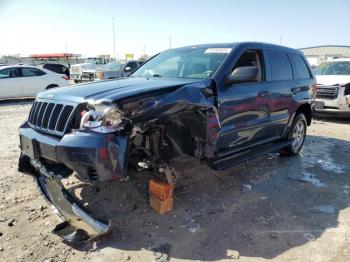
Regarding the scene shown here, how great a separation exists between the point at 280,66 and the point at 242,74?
1.79 m

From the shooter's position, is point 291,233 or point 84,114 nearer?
point 84,114

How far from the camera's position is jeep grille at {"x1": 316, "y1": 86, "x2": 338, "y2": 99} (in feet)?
35.2

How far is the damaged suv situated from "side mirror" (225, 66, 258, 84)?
13 millimetres

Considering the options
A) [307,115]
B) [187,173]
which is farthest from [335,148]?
[187,173]

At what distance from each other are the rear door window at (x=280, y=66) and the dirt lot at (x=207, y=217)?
1540 mm

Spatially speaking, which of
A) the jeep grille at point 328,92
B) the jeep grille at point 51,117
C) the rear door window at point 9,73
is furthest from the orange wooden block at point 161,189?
the rear door window at point 9,73

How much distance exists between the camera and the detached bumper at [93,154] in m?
3.28

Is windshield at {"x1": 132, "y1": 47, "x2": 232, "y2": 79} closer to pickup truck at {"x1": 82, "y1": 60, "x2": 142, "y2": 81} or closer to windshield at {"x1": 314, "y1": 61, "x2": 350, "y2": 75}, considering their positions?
windshield at {"x1": 314, "y1": 61, "x2": 350, "y2": 75}

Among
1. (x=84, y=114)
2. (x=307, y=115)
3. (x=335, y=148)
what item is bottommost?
(x=335, y=148)

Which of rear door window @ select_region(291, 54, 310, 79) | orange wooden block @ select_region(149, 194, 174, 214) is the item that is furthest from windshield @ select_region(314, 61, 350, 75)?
orange wooden block @ select_region(149, 194, 174, 214)

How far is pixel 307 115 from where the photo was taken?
23.6ft

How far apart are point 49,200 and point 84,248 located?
933mm

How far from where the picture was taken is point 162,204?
4.13 metres

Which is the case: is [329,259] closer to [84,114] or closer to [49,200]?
[84,114]
